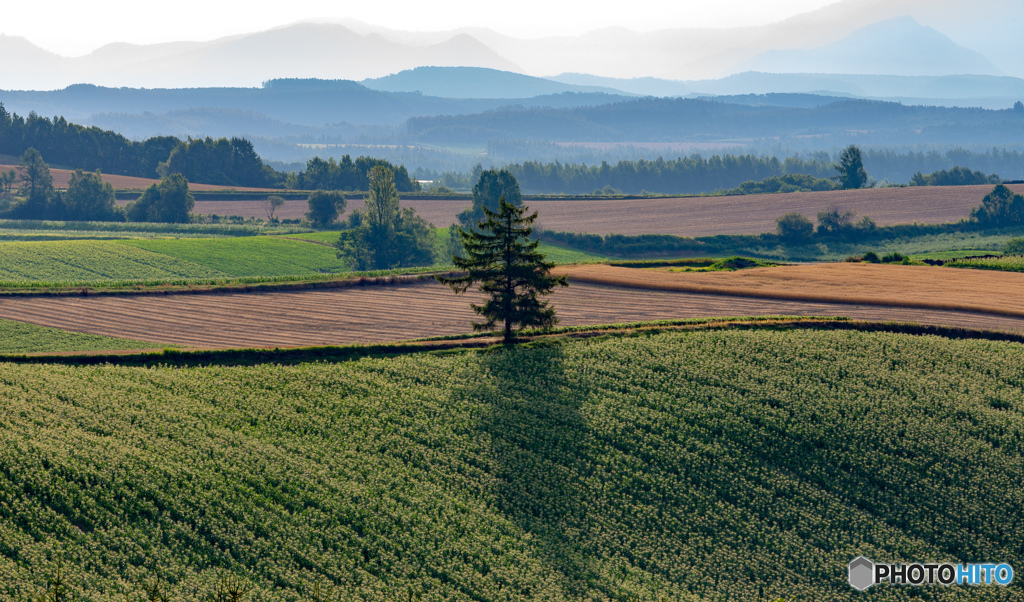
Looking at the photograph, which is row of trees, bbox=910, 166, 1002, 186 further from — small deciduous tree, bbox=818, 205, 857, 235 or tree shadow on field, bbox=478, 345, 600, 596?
tree shadow on field, bbox=478, 345, 600, 596

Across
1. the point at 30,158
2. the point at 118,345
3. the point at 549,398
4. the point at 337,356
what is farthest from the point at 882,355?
the point at 30,158

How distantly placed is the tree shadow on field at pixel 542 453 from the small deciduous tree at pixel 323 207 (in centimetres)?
10229

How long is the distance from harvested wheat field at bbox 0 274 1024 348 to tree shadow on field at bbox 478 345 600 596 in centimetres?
1424

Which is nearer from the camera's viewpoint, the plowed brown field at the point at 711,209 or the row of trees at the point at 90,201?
the plowed brown field at the point at 711,209

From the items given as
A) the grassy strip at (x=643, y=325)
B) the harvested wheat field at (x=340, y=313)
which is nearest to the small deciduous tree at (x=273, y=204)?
the harvested wheat field at (x=340, y=313)

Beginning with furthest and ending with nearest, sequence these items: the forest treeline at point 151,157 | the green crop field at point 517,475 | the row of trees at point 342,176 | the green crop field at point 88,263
A: the forest treeline at point 151,157
the row of trees at point 342,176
the green crop field at point 88,263
the green crop field at point 517,475

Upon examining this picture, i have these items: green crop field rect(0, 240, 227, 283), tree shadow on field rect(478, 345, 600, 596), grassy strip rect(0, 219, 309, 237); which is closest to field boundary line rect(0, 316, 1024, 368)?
tree shadow on field rect(478, 345, 600, 596)

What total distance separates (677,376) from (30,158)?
147m

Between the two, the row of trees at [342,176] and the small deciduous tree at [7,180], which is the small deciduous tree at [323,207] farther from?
the small deciduous tree at [7,180]

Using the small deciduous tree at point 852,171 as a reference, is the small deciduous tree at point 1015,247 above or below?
below

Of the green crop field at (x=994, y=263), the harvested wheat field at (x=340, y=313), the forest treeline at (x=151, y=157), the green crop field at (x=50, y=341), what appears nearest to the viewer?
the green crop field at (x=50, y=341)

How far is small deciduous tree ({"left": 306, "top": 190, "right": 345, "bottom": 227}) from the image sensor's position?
470 ft

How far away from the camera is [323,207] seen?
143 m

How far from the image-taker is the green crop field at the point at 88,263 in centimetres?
8900
